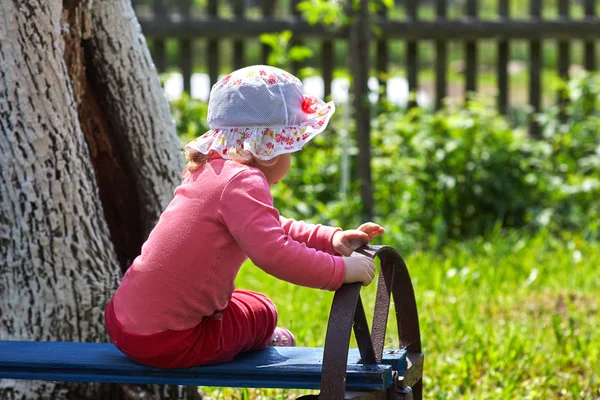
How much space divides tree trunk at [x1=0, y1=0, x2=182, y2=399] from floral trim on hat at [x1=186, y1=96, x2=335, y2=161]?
2.04ft

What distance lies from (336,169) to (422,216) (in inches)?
28.6

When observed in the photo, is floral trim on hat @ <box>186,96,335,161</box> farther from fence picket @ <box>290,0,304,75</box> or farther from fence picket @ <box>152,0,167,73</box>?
fence picket @ <box>152,0,167,73</box>

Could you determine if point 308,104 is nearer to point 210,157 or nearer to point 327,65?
point 210,157

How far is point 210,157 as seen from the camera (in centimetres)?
243

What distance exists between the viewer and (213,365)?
7.81 feet

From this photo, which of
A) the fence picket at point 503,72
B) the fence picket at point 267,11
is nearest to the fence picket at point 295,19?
the fence picket at point 267,11

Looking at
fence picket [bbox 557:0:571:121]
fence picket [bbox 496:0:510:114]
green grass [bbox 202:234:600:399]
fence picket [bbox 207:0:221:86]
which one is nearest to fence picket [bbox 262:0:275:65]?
fence picket [bbox 207:0:221:86]

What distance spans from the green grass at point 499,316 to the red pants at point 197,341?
676 mm

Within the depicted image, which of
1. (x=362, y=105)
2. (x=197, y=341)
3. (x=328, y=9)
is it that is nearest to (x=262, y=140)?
(x=197, y=341)

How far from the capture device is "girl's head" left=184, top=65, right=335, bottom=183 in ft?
7.78

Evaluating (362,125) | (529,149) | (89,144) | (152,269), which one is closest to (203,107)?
(362,125)

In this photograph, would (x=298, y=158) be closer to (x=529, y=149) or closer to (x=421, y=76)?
(x=529, y=149)

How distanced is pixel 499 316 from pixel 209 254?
2.18m

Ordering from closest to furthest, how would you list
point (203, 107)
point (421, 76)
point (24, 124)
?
point (24, 124), point (203, 107), point (421, 76)
